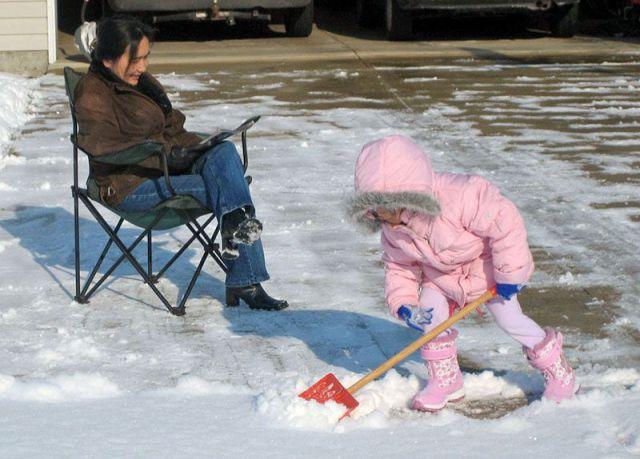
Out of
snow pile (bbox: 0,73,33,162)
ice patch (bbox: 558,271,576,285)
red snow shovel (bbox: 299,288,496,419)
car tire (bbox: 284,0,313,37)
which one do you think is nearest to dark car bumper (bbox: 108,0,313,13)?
car tire (bbox: 284,0,313,37)

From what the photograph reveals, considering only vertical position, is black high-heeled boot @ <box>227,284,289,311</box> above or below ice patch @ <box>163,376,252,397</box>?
above

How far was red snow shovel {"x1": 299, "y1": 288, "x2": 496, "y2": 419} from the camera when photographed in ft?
14.1

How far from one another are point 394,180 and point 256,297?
156 centimetres

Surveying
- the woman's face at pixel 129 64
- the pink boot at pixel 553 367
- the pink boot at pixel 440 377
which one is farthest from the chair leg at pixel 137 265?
the pink boot at pixel 553 367

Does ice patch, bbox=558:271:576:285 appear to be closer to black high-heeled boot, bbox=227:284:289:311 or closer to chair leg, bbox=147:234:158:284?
black high-heeled boot, bbox=227:284:289:311

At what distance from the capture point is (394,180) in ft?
13.4

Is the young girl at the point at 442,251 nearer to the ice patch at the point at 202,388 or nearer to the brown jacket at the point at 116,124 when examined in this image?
the ice patch at the point at 202,388

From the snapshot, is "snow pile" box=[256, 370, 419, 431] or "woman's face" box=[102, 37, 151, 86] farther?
"woman's face" box=[102, 37, 151, 86]

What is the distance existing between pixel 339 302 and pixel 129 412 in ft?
4.90

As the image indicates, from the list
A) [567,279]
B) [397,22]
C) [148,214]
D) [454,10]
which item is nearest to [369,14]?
[397,22]

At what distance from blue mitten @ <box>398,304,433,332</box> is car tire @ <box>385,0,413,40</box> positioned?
32.6 feet

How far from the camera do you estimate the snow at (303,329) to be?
4.18 meters

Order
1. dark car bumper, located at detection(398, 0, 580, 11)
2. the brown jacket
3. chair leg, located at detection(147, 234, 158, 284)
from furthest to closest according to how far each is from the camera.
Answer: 1. dark car bumper, located at detection(398, 0, 580, 11)
2. chair leg, located at detection(147, 234, 158, 284)
3. the brown jacket

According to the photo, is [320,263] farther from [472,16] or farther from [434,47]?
[472,16]
